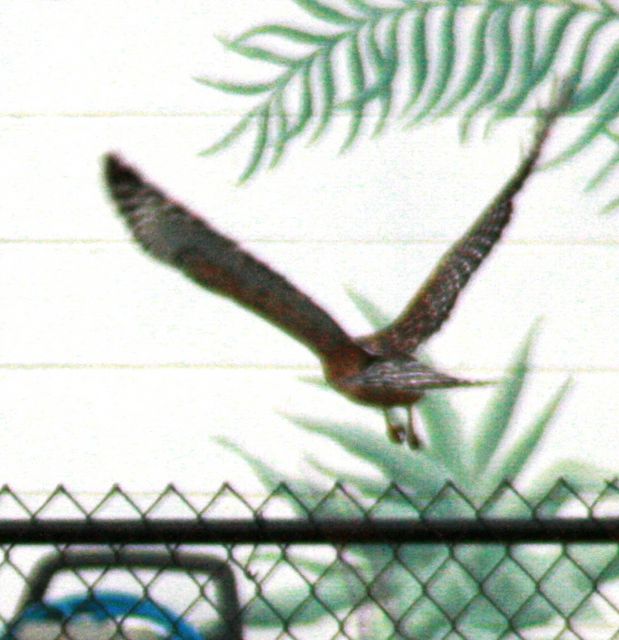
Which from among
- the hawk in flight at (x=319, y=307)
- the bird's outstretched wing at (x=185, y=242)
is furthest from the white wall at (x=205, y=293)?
the bird's outstretched wing at (x=185, y=242)

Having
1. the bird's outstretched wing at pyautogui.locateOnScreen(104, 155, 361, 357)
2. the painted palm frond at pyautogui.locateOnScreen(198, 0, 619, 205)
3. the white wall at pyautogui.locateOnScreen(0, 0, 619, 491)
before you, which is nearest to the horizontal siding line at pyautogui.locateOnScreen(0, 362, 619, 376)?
the white wall at pyautogui.locateOnScreen(0, 0, 619, 491)

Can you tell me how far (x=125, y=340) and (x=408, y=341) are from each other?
1.63 ft

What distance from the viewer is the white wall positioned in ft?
7.73

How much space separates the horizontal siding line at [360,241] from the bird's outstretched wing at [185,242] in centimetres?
81

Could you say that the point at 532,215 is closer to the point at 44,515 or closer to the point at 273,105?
the point at 273,105

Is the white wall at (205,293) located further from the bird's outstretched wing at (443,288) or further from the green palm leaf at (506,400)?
the bird's outstretched wing at (443,288)

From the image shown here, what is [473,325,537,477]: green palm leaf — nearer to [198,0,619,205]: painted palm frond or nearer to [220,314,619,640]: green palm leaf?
[220,314,619,640]: green palm leaf

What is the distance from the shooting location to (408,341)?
6.88 ft

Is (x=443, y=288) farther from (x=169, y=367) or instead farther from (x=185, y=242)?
(x=185, y=242)

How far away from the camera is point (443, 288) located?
2.10 m

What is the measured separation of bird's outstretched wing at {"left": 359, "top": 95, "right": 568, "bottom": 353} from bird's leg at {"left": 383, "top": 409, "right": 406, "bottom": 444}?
0.11 m

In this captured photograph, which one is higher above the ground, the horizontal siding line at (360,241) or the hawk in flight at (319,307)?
the hawk in flight at (319,307)

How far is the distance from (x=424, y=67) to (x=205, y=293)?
48 centimetres

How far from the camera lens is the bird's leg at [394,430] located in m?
2.14
